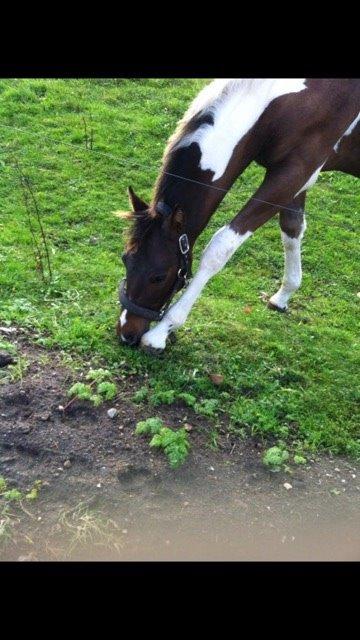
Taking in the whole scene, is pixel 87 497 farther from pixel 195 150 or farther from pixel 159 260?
pixel 195 150

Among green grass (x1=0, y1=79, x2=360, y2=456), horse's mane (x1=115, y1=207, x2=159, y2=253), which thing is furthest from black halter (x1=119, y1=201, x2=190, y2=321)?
green grass (x1=0, y1=79, x2=360, y2=456)

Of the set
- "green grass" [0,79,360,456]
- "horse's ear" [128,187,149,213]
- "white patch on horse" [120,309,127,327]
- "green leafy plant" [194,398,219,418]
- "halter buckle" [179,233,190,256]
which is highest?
"horse's ear" [128,187,149,213]

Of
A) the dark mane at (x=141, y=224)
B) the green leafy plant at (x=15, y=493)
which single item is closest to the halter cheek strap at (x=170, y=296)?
the dark mane at (x=141, y=224)

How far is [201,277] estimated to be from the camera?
4645 millimetres

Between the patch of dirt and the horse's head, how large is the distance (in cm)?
59

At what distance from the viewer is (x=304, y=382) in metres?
5.10

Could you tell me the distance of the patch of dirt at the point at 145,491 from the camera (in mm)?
3570

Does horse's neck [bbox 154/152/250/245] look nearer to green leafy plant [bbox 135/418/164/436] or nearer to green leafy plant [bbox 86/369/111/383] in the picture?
green leafy plant [bbox 86/369/111/383]

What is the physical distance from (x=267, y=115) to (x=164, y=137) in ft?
13.6

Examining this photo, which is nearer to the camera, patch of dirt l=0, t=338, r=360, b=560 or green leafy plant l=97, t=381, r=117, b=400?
patch of dirt l=0, t=338, r=360, b=560

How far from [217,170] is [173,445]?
187 cm

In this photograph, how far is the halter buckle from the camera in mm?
4410

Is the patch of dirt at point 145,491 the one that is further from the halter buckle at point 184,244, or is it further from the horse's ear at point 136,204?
the horse's ear at point 136,204

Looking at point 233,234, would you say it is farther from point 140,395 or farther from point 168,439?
point 168,439
